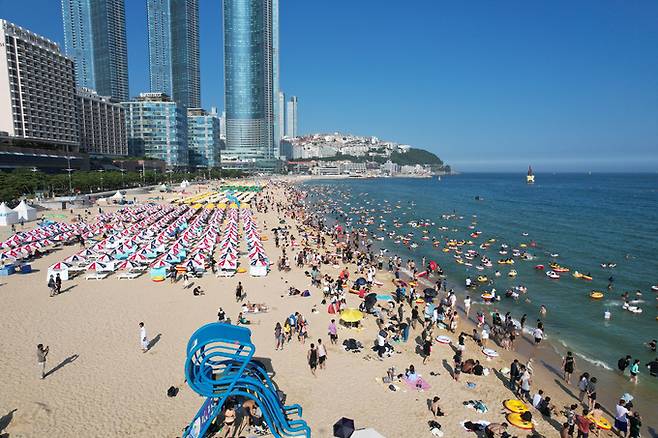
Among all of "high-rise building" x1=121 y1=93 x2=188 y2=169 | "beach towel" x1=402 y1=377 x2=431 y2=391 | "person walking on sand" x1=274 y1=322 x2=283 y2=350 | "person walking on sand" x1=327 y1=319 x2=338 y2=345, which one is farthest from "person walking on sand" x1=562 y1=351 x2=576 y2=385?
"high-rise building" x1=121 y1=93 x2=188 y2=169

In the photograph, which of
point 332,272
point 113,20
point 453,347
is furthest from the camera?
point 113,20

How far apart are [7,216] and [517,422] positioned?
153ft

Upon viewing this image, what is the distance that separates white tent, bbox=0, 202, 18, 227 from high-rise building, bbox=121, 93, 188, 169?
9046cm

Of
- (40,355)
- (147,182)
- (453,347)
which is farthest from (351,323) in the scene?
(147,182)

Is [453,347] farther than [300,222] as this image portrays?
No

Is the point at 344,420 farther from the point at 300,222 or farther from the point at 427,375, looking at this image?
the point at 300,222

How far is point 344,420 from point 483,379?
6.05 m

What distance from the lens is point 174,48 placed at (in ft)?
618

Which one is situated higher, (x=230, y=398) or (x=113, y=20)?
(x=113, y=20)

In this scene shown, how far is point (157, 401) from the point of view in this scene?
1123 centimetres

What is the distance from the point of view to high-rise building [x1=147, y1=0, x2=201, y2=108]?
185 metres

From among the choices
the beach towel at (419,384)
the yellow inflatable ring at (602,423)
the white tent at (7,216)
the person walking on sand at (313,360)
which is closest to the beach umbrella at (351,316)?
the person walking on sand at (313,360)

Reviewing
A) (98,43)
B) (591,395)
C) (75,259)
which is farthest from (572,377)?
(98,43)

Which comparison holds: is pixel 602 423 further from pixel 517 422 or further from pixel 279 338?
pixel 279 338
